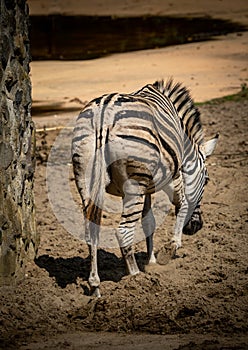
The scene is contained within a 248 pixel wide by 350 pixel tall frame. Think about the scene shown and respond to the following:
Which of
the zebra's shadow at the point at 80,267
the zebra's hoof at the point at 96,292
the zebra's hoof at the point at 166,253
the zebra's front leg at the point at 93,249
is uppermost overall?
the zebra's front leg at the point at 93,249

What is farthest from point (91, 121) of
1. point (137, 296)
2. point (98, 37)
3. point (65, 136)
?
point (98, 37)

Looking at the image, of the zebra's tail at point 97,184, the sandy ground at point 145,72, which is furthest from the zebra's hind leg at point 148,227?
the sandy ground at point 145,72

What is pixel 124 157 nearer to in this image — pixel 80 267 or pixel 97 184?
pixel 97 184

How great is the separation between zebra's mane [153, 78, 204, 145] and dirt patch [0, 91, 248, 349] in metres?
0.96

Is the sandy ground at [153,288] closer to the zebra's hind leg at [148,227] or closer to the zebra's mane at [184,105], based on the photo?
the zebra's hind leg at [148,227]

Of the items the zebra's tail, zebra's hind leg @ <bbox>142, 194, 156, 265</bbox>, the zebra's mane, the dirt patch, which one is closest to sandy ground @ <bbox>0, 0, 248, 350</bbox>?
the dirt patch

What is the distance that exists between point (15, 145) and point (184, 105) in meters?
1.96

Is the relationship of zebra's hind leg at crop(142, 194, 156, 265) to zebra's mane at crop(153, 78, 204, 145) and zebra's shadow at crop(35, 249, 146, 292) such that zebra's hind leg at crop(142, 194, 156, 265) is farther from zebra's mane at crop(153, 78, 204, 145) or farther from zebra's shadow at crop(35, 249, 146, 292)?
zebra's mane at crop(153, 78, 204, 145)

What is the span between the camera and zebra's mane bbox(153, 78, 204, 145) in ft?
24.1

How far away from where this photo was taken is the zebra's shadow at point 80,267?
6.51 metres

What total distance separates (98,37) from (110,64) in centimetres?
439

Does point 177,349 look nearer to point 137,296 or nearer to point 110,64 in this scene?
point 137,296

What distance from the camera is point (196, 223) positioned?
Answer: 7.34 metres

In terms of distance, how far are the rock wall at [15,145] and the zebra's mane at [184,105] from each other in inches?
56.7
